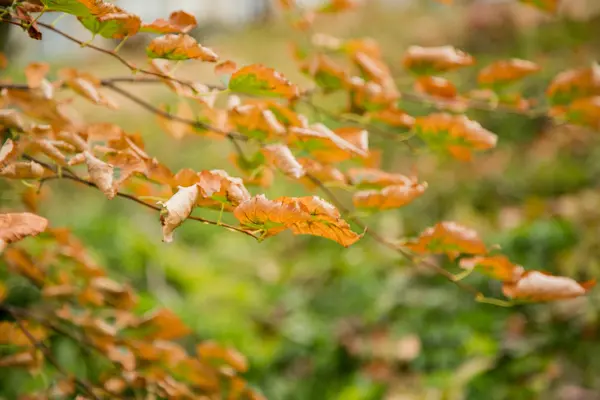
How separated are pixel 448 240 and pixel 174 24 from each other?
530 mm

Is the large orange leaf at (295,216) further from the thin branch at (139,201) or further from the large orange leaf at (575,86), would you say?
the large orange leaf at (575,86)

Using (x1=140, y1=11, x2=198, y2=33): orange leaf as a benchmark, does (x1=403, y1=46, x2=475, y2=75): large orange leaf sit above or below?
below

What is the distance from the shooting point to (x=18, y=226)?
2.07ft

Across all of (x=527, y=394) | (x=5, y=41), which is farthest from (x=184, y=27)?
(x=527, y=394)

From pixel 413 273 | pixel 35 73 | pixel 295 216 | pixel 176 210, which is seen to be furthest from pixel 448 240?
pixel 413 273

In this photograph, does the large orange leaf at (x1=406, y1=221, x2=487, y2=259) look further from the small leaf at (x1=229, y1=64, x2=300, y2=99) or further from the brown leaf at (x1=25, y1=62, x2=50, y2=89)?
the brown leaf at (x1=25, y1=62, x2=50, y2=89)

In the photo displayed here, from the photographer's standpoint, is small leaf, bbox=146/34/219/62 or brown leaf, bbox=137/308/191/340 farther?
brown leaf, bbox=137/308/191/340

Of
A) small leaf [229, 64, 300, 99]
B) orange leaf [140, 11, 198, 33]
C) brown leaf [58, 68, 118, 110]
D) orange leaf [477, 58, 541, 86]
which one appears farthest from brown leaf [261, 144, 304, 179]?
orange leaf [477, 58, 541, 86]

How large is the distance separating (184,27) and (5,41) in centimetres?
142

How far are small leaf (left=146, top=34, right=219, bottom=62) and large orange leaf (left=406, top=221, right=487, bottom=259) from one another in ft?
1.39

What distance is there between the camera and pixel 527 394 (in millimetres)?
1759

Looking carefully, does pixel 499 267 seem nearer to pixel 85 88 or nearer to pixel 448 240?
pixel 448 240

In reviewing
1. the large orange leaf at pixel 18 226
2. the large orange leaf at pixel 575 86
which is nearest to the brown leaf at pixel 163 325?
the large orange leaf at pixel 18 226

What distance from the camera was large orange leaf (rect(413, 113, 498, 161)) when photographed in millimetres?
Result: 919
